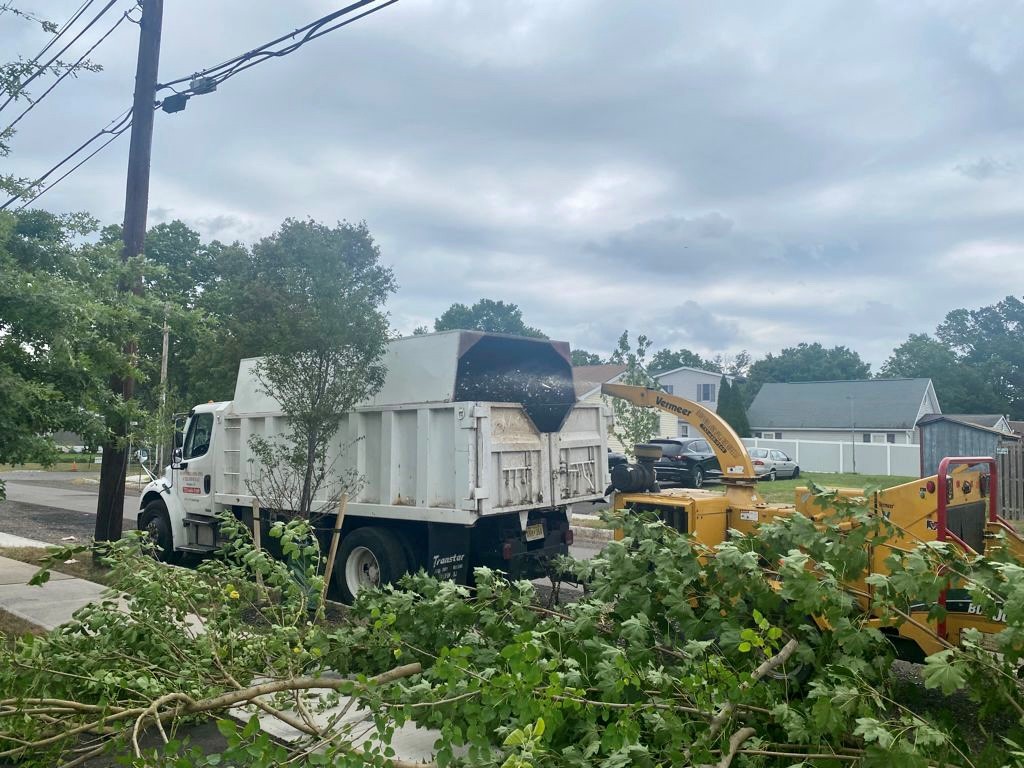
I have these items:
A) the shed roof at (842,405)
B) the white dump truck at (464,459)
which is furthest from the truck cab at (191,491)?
the shed roof at (842,405)

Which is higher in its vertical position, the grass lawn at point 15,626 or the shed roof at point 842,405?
the shed roof at point 842,405

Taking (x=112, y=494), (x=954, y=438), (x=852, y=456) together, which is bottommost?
(x=112, y=494)

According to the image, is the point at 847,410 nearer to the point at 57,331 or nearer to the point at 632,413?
the point at 632,413

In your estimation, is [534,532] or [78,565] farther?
[78,565]

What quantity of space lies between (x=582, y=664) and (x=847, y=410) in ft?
157

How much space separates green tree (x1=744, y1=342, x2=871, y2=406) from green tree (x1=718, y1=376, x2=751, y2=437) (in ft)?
114

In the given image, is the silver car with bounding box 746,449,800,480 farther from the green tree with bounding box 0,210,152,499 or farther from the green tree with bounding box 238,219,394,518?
the green tree with bounding box 0,210,152,499

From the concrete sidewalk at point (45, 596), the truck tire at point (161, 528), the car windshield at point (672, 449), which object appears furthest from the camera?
the car windshield at point (672, 449)

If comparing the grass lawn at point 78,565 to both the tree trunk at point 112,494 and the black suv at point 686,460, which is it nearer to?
the tree trunk at point 112,494

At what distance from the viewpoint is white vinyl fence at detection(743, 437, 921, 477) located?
34344 millimetres

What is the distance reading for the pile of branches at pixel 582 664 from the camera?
3.37 meters

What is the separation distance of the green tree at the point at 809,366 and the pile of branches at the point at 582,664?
7646 cm

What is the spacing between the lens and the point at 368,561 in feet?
29.0

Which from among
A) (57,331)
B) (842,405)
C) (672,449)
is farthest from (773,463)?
(57,331)
